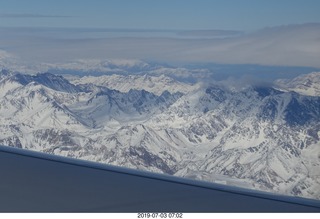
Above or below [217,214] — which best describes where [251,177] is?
above

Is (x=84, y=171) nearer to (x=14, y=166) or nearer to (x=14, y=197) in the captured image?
(x=14, y=166)

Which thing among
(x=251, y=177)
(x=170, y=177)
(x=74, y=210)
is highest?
(x=251, y=177)

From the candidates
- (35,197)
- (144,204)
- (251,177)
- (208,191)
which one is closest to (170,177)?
(208,191)

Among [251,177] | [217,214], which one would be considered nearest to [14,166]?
[217,214]

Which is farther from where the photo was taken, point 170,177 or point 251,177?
point 251,177

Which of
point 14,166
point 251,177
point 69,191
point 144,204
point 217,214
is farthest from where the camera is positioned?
point 251,177

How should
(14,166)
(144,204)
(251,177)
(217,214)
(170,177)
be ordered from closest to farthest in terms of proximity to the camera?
(217,214) < (144,204) < (170,177) < (14,166) < (251,177)
